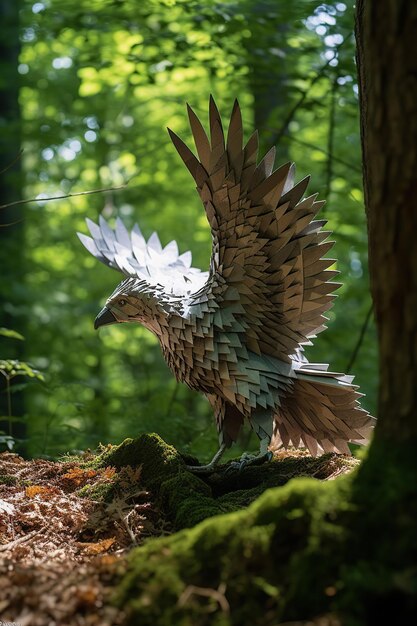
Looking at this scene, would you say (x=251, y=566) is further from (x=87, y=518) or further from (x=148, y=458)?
(x=148, y=458)

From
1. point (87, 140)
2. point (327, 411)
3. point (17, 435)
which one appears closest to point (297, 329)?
point (327, 411)

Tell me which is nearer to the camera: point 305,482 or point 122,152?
point 305,482

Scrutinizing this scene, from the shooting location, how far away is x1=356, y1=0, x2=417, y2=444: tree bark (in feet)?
6.30

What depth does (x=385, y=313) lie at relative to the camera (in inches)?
78.7

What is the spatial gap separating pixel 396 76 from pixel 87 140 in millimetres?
10292

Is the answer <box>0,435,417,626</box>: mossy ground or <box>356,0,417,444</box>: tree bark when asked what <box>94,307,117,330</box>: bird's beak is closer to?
<box>0,435,417,626</box>: mossy ground

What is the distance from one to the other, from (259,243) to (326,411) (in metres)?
1.13

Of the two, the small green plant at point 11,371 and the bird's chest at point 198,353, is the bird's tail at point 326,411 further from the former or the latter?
the small green plant at point 11,371

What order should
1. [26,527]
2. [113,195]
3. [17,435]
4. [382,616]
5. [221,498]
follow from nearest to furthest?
[382,616] → [26,527] → [221,498] → [17,435] → [113,195]

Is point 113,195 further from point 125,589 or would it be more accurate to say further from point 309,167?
point 125,589

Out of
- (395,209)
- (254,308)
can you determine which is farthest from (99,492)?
(395,209)

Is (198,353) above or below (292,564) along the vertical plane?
below

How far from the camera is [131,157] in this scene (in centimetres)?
1249

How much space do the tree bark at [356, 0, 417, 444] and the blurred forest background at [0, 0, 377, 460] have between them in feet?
8.53
